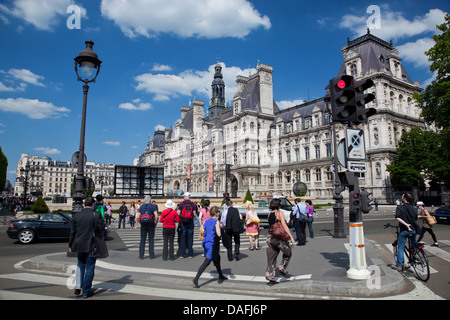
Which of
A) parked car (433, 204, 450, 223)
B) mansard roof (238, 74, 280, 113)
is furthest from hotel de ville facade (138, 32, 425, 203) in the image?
parked car (433, 204, 450, 223)

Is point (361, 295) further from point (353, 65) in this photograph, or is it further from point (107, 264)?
point (353, 65)

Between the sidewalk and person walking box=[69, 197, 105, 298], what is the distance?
54.5 inches

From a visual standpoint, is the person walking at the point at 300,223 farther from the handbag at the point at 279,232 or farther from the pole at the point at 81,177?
the pole at the point at 81,177

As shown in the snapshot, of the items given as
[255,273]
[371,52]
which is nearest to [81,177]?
[255,273]

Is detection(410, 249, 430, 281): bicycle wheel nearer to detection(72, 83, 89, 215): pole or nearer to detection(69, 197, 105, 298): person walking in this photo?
detection(69, 197, 105, 298): person walking

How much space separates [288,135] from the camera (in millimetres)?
53750

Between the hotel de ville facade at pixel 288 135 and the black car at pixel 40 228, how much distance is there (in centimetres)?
2339

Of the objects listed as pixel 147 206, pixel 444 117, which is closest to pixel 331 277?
pixel 147 206

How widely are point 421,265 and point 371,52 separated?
45.0m

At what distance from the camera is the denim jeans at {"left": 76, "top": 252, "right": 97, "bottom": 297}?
5594mm

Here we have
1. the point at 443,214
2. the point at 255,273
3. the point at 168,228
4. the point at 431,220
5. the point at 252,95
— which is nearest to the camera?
the point at 255,273

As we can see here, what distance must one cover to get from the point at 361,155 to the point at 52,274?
8.38m

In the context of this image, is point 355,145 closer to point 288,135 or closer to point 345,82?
point 345,82

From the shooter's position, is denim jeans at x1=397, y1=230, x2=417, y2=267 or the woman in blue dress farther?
denim jeans at x1=397, y1=230, x2=417, y2=267
